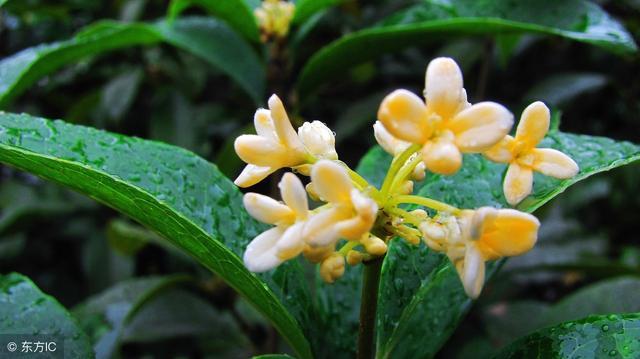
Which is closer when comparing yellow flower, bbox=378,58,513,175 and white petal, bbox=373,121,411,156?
yellow flower, bbox=378,58,513,175

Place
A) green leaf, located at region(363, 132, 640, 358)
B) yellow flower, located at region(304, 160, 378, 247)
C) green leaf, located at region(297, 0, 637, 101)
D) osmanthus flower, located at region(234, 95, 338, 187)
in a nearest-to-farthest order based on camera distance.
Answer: yellow flower, located at region(304, 160, 378, 247)
osmanthus flower, located at region(234, 95, 338, 187)
green leaf, located at region(363, 132, 640, 358)
green leaf, located at region(297, 0, 637, 101)

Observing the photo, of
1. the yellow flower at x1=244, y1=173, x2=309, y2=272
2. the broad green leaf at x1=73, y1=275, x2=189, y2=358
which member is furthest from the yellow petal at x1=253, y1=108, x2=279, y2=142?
the broad green leaf at x1=73, y1=275, x2=189, y2=358

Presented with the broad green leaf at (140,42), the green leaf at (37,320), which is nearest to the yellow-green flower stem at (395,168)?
the green leaf at (37,320)

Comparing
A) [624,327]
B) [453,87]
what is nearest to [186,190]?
[453,87]

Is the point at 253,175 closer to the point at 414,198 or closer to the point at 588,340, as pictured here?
the point at 414,198

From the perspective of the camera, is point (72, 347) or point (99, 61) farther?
point (99, 61)

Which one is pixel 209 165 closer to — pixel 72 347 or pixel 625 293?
pixel 72 347

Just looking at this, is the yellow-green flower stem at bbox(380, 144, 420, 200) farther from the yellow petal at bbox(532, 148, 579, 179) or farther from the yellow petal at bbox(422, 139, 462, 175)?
the yellow petal at bbox(532, 148, 579, 179)
